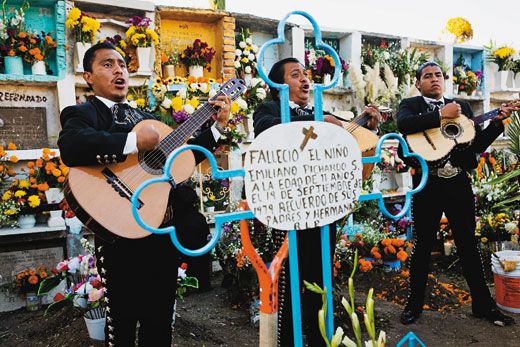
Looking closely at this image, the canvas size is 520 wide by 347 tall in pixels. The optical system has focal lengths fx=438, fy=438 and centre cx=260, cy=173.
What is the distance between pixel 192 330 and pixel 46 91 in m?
3.30

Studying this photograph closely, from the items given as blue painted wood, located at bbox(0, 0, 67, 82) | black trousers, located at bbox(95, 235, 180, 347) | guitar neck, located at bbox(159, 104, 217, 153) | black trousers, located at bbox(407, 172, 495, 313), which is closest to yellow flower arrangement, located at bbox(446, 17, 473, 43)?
black trousers, located at bbox(407, 172, 495, 313)

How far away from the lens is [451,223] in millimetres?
3410

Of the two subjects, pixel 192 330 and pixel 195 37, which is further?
pixel 195 37

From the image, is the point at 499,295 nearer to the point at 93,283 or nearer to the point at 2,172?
the point at 93,283

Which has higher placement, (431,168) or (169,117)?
(169,117)

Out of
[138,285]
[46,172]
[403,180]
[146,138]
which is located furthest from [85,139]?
[403,180]

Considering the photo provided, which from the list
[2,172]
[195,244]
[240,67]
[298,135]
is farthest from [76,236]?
[298,135]

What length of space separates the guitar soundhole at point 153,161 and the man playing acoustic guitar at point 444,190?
193cm

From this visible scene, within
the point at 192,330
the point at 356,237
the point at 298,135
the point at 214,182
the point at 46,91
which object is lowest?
the point at 192,330

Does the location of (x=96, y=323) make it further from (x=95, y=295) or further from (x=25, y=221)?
(x=25, y=221)

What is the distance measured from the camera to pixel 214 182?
5.55 m

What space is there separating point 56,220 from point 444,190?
377 centimetres

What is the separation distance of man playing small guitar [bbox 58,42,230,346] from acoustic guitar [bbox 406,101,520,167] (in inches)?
81.3

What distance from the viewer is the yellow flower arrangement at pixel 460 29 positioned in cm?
888
